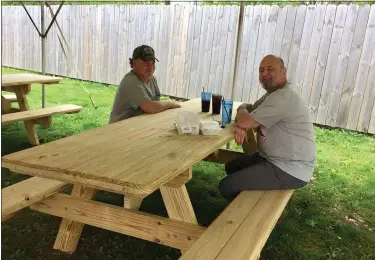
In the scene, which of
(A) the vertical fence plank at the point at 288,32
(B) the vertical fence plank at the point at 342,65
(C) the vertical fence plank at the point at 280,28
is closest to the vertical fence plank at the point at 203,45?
(C) the vertical fence plank at the point at 280,28

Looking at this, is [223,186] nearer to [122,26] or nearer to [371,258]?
[371,258]

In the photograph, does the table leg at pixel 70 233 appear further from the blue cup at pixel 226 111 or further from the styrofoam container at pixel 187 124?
the blue cup at pixel 226 111

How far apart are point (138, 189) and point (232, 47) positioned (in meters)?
5.93

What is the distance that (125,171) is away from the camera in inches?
63.4

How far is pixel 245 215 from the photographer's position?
2062 mm

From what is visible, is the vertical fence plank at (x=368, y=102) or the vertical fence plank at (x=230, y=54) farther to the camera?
the vertical fence plank at (x=230, y=54)

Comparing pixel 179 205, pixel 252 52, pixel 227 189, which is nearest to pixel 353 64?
pixel 252 52

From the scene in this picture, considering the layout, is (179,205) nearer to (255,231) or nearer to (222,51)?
(255,231)

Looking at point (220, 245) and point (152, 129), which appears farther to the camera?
point (152, 129)

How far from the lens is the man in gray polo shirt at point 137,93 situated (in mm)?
3016

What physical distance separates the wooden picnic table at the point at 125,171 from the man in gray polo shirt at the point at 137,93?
38 cm

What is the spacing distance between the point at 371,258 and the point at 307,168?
88cm

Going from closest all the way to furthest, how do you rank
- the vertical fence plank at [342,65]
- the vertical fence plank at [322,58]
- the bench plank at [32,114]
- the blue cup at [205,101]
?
1. the blue cup at [205,101]
2. the bench plank at [32,114]
3. the vertical fence plank at [342,65]
4. the vertical fence plank at [322,58]

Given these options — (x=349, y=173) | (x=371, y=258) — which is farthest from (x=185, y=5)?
(x=371, y=258)
